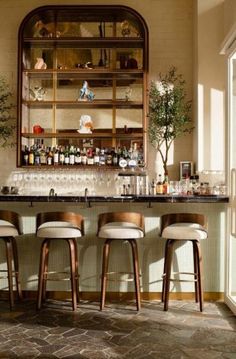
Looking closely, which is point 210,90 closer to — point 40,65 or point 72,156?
point 72,156

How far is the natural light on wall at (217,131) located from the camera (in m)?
6.02

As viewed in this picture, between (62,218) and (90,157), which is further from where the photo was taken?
(90,157)

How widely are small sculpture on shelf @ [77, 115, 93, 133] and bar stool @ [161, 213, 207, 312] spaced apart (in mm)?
2381

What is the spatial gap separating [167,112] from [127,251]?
224 centimetres

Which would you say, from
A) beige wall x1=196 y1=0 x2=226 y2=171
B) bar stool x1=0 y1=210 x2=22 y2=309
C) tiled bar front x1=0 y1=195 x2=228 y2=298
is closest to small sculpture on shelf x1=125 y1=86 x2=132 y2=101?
beige wall x1=196 y1=0 x2=226 y2=171

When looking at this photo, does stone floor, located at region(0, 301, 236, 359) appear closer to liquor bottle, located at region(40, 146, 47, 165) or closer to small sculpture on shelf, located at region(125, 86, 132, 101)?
liquor bottle, located at region(40, 146, 47, 165)

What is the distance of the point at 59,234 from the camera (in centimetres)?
415

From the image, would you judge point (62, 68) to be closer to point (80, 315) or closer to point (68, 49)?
point (68, 49)

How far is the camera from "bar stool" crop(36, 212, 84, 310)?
418cm

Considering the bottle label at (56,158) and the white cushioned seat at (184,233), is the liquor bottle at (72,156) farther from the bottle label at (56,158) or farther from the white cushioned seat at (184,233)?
the white cushioned seat at (184,233)

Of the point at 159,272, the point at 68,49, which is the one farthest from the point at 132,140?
the point at 159,272

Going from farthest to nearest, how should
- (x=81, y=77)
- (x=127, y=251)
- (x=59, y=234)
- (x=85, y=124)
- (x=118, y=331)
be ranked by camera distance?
1. (x=81, y=77)
2. (x=85, y=124)
3. (x=127, y=251)
4. (x=59, y=234)
5. (x=118, y=331)

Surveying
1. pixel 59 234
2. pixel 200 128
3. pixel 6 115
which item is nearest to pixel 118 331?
pixel 59 234

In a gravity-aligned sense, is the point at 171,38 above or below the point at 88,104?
above
